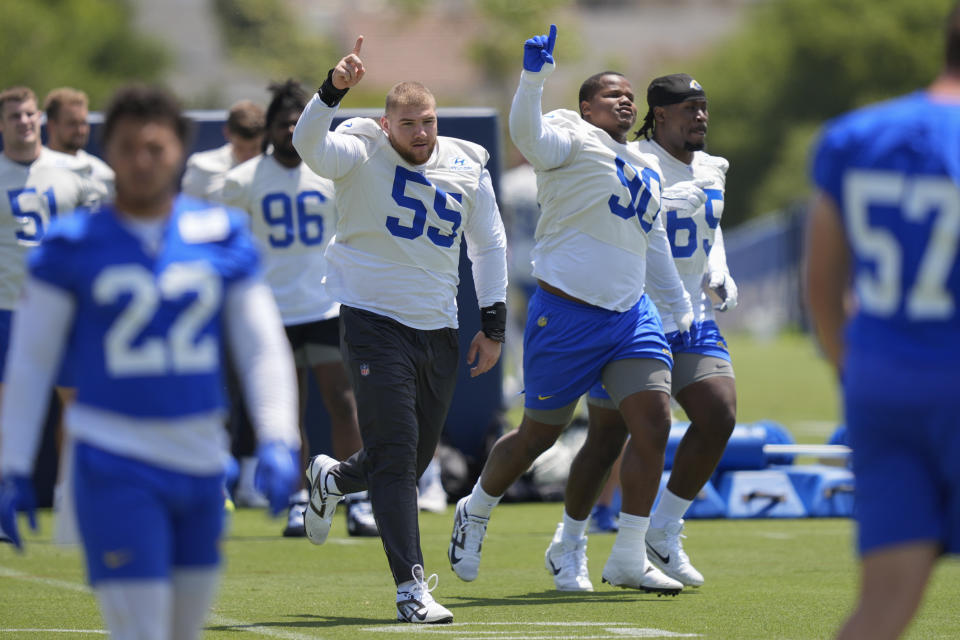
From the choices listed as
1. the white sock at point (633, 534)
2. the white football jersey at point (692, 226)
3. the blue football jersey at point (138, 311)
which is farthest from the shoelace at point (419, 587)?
the blue football jersey at point (138, 311)

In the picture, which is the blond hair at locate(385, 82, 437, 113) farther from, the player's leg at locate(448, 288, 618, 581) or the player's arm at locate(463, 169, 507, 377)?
the player's leg at locate(448, 288, 618, 581)

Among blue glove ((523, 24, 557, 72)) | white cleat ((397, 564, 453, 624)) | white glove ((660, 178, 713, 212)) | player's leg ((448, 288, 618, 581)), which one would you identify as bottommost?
white cleat ((397, 564, 453, 624))

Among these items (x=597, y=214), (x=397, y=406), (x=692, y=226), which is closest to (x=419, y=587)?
(x=397, y=406)

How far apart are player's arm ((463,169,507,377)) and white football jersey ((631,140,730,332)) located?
91cm

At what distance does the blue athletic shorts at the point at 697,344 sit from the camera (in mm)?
A: 7641

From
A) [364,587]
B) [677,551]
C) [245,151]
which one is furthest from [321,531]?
[245,151]

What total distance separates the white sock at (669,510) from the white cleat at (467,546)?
0.80 m

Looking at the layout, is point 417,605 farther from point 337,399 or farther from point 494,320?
point 337,399

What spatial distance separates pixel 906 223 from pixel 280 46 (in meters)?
60.4

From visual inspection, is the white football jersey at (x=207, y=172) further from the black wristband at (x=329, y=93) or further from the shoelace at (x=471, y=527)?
the black wristband at (x=329, y=93)

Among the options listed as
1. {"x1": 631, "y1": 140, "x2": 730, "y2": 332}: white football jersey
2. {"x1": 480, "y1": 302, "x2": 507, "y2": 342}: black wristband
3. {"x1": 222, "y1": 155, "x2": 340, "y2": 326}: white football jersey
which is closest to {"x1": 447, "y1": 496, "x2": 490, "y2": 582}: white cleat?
{"x1": 480, "y1": 302, "x2": 507, "y2": 342}: black wristband

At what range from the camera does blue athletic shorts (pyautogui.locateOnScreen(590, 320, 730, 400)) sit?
301 inches

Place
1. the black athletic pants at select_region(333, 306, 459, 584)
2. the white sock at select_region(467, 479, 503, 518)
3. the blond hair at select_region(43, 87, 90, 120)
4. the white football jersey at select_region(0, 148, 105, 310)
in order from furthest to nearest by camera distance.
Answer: the blond hair at select_region(43, 87, 90, 120), the white football jersey at select_region(0, 148, 105, 310), the white sock at select_region(467, 479, 503, 518), the black athletic pants at select_region(333, 306, 459, 584)

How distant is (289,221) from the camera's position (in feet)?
32.8
